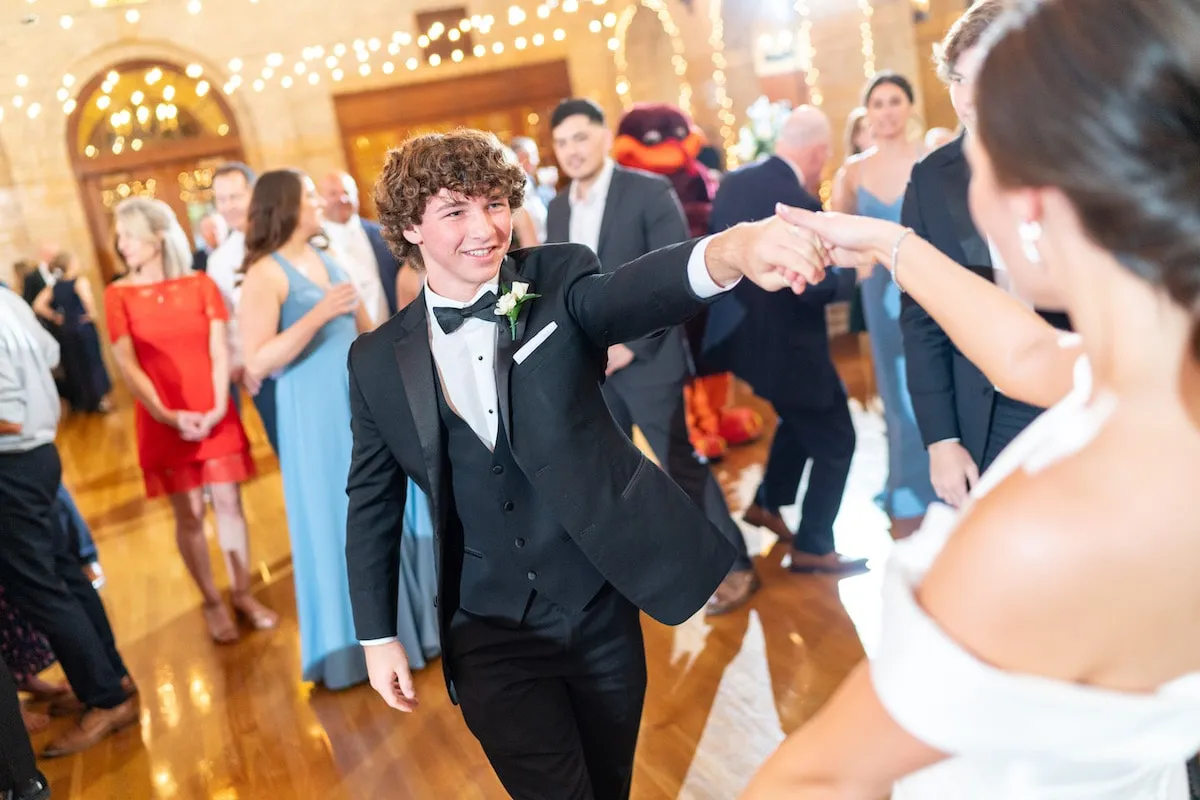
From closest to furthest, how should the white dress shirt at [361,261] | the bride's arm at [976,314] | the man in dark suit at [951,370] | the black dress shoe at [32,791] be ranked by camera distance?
the bride's arm at [976,314], the man in dark suit at [951,370], the black dress shoe at [32,791], the white dress shirt at [361,261]

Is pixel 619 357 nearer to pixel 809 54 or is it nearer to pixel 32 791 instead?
pixel 32 791

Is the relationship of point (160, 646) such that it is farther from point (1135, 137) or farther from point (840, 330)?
point (840, 330)

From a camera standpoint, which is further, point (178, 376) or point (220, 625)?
point (220, 625)

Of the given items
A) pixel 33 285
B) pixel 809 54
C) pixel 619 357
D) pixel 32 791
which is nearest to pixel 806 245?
pixel 619 357

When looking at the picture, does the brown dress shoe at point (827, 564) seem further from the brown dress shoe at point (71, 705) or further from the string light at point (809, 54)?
the string light at point (809, 54)

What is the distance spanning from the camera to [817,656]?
3.10 metres

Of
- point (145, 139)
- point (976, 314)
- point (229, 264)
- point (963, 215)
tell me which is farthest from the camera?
point (145, 139)

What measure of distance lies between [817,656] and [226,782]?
187 centimetres

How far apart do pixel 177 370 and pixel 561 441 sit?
2807mm

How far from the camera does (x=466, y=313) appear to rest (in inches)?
69.5

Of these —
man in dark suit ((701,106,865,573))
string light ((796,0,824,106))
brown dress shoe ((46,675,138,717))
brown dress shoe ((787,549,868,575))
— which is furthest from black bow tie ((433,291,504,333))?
string light ((796,0,824,106))

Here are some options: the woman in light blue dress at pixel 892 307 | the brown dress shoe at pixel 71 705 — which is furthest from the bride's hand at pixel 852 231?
the brown dress shoe at pixel 71 705

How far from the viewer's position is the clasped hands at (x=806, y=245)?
4.56 feet

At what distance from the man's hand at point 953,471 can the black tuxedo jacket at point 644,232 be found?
1391mm
